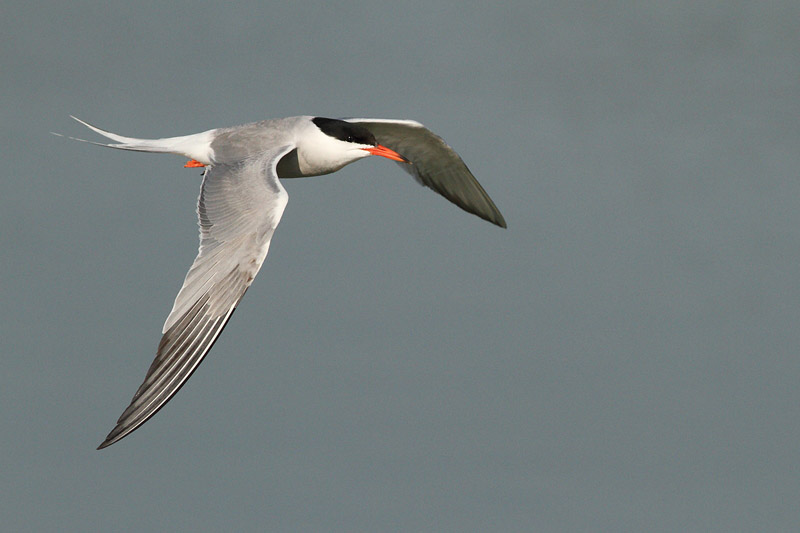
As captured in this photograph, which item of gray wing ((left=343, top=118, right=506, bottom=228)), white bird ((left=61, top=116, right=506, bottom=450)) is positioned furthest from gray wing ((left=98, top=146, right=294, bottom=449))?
gray wing ((left=343, top=118, right=506, bottom=228))

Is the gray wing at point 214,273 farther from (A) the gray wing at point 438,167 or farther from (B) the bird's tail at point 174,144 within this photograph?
(A) the gray wing at point 438,167

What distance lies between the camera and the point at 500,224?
19797mm

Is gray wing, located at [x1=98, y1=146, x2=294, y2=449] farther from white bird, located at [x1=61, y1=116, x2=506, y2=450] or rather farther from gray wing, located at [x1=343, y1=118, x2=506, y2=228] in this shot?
gray wing, located at [x1=343, y1=118, x2=506, y2=228]

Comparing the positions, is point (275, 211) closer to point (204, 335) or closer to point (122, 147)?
point (204, 335)

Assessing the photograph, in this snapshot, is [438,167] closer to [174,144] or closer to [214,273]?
[174,144]

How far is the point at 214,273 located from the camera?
45.8ft

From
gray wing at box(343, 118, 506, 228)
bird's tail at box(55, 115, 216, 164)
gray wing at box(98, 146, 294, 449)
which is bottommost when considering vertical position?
gray wing at box(98, 146, 294, 449)

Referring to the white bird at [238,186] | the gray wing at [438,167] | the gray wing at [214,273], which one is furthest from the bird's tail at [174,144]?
the gray wing at [438,167]

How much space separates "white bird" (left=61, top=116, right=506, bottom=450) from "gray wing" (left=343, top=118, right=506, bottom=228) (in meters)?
0.02

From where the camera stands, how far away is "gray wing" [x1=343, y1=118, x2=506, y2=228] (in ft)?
62.1

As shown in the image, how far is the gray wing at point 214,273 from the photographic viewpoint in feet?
43.3

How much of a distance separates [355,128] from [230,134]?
71.2 inches

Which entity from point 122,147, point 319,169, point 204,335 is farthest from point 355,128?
point 204,335

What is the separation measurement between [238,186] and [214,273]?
1.47 m
